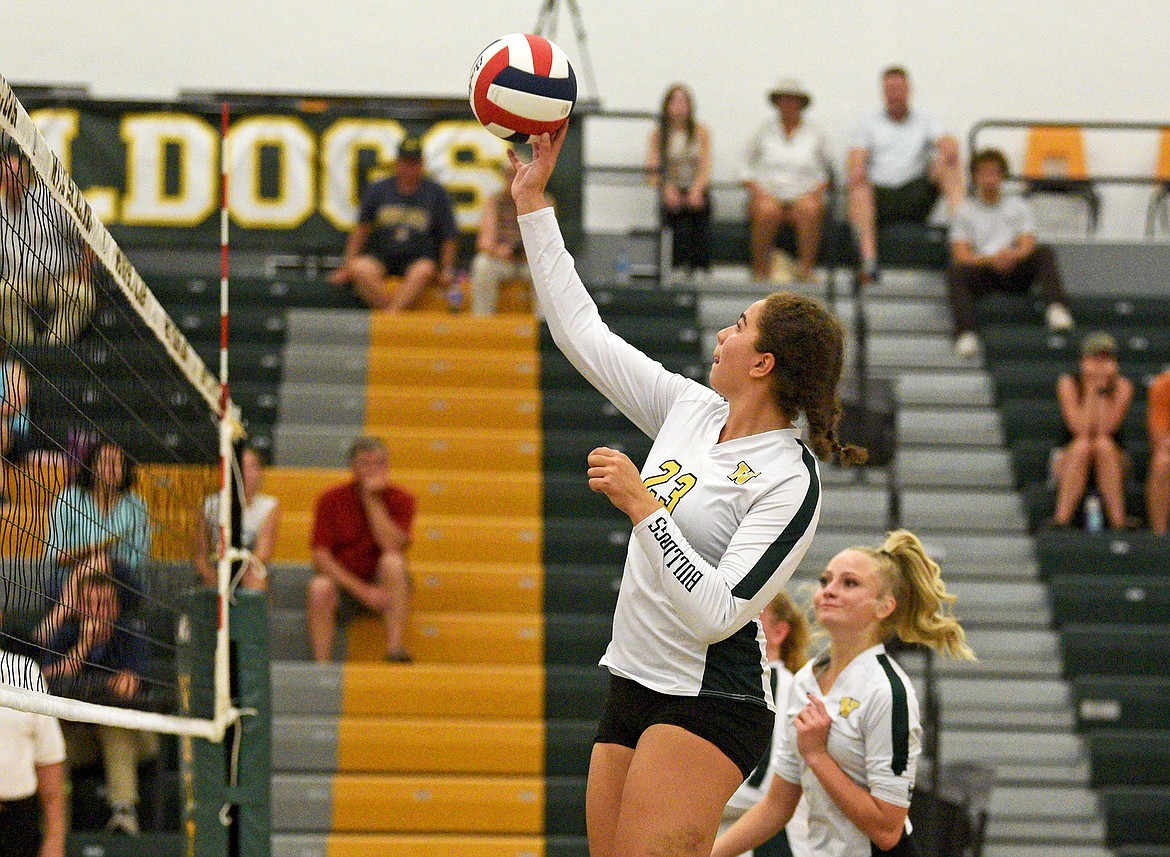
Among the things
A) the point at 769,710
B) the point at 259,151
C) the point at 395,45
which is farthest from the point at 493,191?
the point at 769,710

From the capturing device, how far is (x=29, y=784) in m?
5.92

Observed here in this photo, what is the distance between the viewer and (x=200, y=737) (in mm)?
5457

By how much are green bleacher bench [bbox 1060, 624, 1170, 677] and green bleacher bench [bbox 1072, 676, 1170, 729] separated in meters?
0.22

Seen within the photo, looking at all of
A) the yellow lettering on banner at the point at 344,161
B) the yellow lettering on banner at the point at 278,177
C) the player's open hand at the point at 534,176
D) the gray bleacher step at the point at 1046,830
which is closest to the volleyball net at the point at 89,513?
the player's open hand at the point at 534,176

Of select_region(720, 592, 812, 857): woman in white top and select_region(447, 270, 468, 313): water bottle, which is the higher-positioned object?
select_region(447, 270, 468, 313): water bottle

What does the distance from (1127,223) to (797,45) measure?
3.16 metres

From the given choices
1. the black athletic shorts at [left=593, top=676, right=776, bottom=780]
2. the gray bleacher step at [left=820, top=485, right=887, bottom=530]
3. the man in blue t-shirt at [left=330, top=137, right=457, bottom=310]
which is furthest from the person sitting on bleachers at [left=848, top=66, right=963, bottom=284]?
the black athletic shorts at [left=593, top=676, right=776, bottom=780]

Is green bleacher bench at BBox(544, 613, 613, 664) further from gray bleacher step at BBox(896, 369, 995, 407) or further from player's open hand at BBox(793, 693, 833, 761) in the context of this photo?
player's open hand at BBox(793, 693, 833, 761)

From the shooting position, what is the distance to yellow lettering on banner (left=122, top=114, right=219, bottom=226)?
11359 millimetres

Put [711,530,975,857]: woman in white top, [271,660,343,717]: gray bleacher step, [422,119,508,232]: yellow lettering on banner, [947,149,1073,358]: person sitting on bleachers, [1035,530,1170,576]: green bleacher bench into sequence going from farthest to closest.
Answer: [422,119,508,232]: yellow lettering on banner < [947,149,1073,358]: person sitting on bleachers < [1035,530,1170,576]: green bleacher bench < [271,660,343,717]: gray bleacher step < [711,530,975,857]: woman in white top

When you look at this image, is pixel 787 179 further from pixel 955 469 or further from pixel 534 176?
pixel 534 176

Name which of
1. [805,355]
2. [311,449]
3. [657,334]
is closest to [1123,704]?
[657,334]

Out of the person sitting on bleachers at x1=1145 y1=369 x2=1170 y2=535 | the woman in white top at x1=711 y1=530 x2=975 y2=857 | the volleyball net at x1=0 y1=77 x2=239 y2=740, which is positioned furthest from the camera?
the person sitting on bleachers at x1=1145 y1=369 x2=1170 y2=535

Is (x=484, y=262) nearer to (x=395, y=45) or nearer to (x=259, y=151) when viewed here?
(x=259, y=151)
